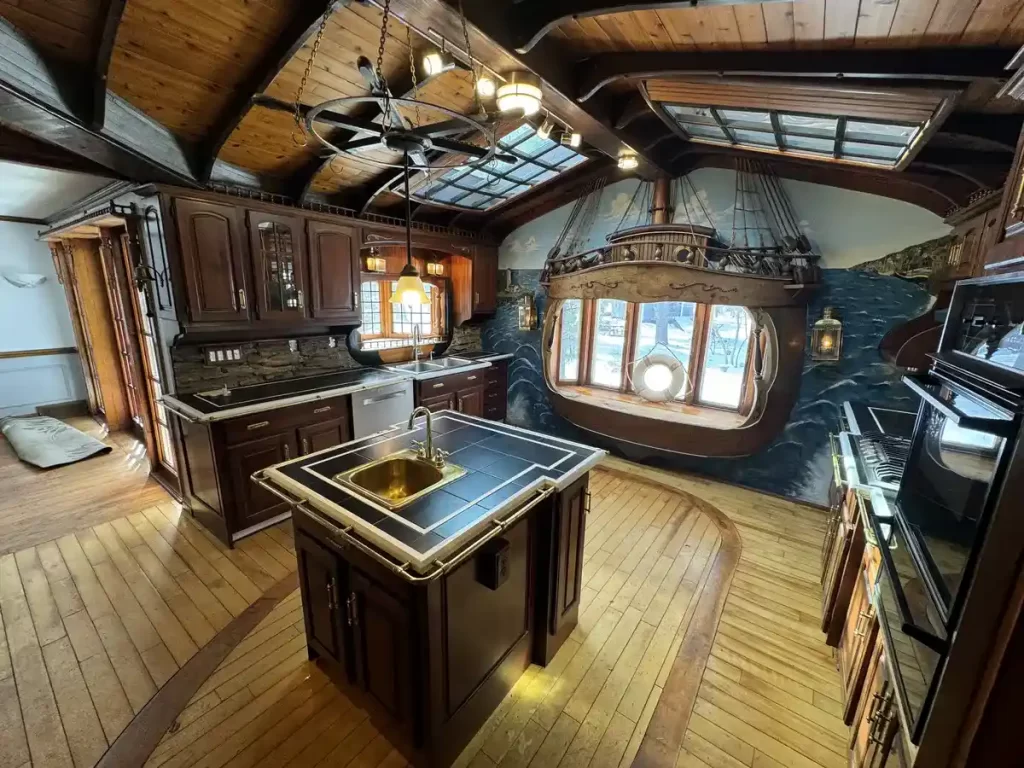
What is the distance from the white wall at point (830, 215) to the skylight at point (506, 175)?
0.77m

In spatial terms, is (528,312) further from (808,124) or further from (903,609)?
(903,609)

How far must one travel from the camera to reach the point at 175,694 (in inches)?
70.8

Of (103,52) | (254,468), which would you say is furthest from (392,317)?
(103,52)

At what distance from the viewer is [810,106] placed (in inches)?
77.3

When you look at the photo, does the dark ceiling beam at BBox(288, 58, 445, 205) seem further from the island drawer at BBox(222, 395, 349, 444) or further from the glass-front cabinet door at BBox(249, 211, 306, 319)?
the island drawer at BBox(222, 395, 349, 444)

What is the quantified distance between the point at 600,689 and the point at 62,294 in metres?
7.48

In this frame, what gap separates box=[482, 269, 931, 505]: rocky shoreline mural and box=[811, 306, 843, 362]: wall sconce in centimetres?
8

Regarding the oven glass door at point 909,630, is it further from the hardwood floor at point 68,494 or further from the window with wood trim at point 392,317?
the hardwood floor at point 68,494

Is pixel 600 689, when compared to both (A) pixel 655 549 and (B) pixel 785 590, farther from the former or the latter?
(B) pixel 785 590

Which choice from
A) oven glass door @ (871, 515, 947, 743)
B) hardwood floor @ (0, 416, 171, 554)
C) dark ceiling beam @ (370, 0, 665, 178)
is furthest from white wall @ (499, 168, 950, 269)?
hardwood floor @ (0, 416, 171, 554)

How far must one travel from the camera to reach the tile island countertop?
4.43 feet

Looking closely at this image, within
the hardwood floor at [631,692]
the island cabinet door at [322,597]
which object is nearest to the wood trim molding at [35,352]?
the hardwood floor at [631,692]

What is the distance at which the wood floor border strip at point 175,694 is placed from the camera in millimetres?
1573

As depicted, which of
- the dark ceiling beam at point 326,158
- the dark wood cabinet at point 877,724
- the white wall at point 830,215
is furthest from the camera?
the white wall at point 830,215
